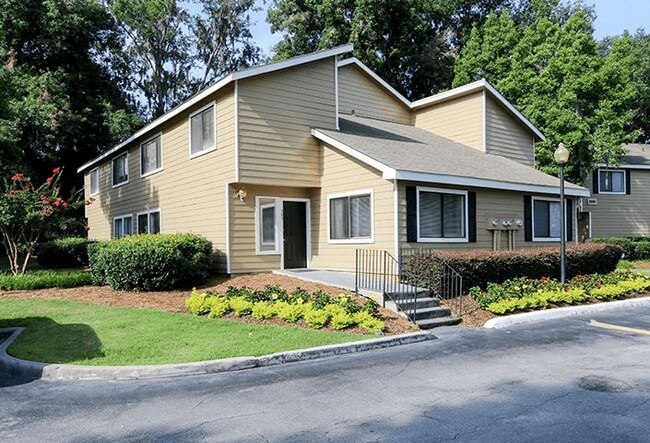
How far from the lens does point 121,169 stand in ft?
77.3

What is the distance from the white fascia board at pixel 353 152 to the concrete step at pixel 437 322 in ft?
12.9

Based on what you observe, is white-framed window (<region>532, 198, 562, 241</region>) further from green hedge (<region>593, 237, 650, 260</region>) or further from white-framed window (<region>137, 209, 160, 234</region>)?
white-framed window (<region>137, 209, 160, 234</region>)

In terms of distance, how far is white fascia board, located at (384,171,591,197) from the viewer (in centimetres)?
1284

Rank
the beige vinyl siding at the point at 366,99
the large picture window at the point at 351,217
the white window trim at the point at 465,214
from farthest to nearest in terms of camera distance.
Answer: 1. the beige vinyl siding at the point at 366,99
2. the large picture window at the point at 351,217
3. the white window trim at the point at 465,214

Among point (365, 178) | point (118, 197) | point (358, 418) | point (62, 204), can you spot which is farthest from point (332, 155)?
point (118, 197)

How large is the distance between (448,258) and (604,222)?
20.2 meters

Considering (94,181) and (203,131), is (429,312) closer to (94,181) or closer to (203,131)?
(203,131)

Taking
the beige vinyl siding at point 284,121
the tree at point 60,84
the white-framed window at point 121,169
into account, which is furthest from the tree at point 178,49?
the beige vinyl siding at point 284,121

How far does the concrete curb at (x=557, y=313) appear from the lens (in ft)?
33.7

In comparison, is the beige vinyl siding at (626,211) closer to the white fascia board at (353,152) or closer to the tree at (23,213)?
the white fascia board at (353,152)

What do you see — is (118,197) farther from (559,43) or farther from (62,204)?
(559,43)

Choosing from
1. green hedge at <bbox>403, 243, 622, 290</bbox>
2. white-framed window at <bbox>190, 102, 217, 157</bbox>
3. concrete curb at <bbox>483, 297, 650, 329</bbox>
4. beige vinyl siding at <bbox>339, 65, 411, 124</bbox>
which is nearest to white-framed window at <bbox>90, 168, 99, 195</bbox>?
white-framed window at <bbox>190, 102, 217, 157</bbox>

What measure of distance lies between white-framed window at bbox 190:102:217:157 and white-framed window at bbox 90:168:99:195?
12.3m

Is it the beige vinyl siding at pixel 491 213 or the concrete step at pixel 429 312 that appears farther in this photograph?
the beige vinyl siding at pixel 491 213
